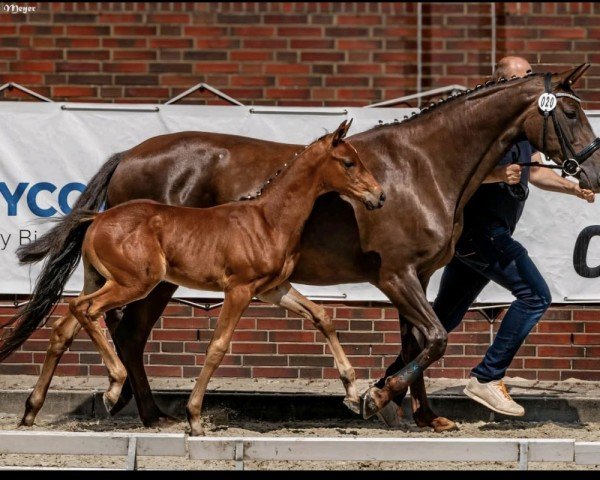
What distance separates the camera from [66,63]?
31.0ft

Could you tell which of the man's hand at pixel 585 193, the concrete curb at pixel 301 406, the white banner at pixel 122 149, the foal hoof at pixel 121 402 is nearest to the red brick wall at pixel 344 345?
the white banner at pixel 122 149

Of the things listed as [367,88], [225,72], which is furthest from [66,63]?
[367,88]

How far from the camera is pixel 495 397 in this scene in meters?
7.54

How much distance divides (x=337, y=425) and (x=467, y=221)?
1.56 meters

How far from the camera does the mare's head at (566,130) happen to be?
695 centimetres

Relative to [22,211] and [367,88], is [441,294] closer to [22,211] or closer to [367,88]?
[367,88]

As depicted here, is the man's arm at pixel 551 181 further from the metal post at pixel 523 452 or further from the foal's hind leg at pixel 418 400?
the metal post at pixel 523 452

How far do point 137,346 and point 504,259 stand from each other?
2334mm

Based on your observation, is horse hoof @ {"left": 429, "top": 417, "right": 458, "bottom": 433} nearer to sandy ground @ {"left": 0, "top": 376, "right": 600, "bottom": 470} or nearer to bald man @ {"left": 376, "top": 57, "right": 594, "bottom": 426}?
sandy ground @ {"left": 0, "top": 376, "right": 600, "bottom": 470}

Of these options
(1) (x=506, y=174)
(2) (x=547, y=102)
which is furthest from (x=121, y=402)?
(2) (x=547, y=102)

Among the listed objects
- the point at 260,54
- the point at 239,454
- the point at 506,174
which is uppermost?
the point at 260,54

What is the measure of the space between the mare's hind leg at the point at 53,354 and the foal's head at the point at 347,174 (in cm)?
172

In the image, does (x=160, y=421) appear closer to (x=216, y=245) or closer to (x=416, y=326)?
(x=216, y=245)

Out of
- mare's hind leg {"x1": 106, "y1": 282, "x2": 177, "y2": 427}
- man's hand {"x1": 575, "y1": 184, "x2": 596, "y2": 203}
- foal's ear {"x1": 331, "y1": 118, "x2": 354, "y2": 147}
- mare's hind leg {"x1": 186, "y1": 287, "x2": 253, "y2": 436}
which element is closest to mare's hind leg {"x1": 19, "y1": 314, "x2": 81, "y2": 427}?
mare's hind leg {"x1": 106, "y1": 282, "x2": 177, "y2": 427}
